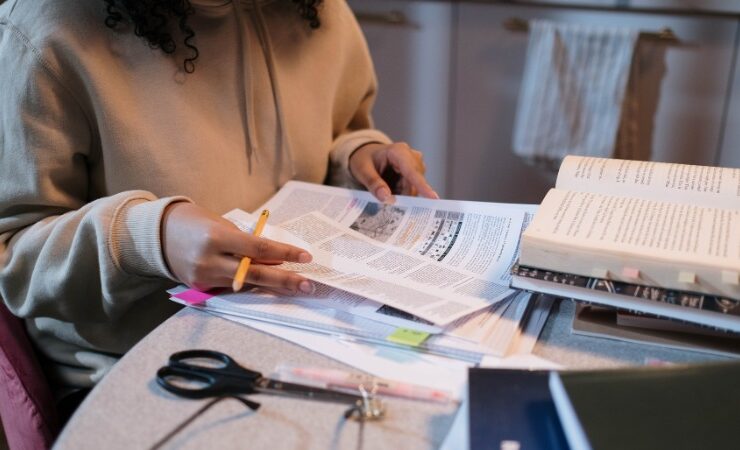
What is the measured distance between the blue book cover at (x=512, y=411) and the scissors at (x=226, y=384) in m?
0.08

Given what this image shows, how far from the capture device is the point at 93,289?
80 centimetres

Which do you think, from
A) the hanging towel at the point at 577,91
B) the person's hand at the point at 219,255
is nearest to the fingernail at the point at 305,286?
the person's hand at the point at 219,255

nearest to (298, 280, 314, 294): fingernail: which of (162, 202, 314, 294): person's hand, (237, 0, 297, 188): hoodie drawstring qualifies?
(162, 202, 314, 294): person's hand

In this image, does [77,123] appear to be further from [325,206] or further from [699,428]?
[699,428]

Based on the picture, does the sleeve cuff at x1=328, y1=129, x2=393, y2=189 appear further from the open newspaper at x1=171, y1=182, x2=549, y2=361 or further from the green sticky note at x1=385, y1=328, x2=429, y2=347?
the green sticky note at x1=385, y1=328, x2=429, y2=347

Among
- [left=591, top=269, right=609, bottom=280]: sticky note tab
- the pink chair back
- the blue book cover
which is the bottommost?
the pink chair back

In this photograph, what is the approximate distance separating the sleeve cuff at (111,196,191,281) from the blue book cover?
0.35 m

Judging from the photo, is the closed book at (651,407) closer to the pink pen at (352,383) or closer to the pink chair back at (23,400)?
the pink pen at (352,383)

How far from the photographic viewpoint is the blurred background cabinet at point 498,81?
1.66 meters

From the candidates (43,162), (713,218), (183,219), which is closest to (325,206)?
(183,219)

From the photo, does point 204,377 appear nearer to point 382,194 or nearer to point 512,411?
point 512,411

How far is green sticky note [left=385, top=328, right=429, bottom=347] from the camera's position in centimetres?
62

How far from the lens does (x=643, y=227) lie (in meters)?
0.65

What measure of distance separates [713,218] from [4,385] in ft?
2.55
